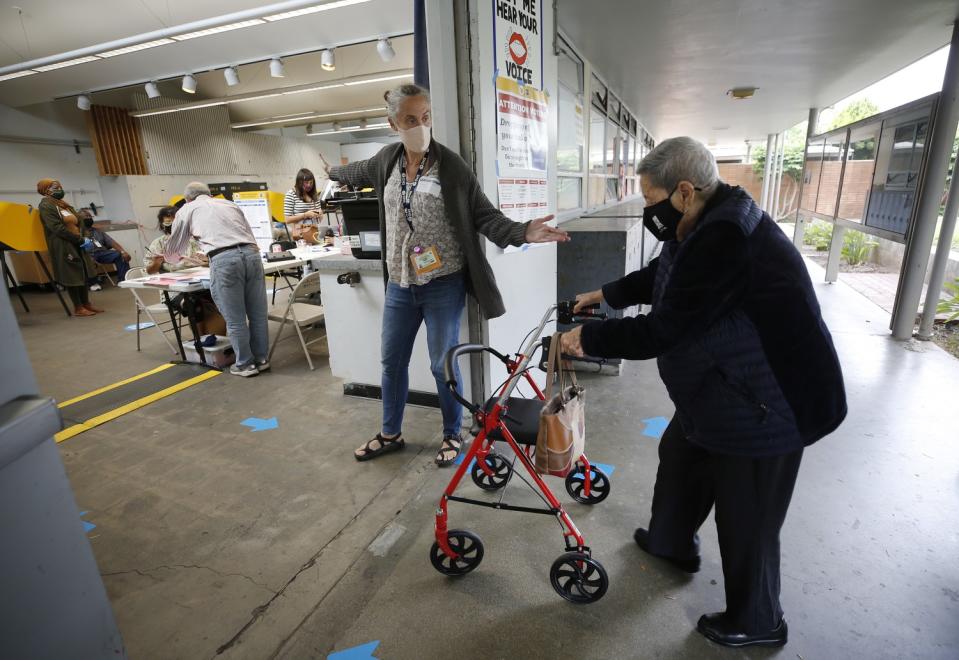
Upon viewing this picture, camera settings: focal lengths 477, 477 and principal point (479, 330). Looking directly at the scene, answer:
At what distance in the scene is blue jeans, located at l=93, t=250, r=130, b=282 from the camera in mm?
8507

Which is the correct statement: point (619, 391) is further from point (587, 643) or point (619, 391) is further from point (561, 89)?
point (561, 89)

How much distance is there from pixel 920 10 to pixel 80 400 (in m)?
7.06

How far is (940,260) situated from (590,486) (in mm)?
4082

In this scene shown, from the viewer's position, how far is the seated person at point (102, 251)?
830 cm

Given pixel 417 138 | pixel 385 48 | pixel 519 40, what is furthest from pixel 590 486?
pixel 385 48

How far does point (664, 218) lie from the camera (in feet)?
4.62

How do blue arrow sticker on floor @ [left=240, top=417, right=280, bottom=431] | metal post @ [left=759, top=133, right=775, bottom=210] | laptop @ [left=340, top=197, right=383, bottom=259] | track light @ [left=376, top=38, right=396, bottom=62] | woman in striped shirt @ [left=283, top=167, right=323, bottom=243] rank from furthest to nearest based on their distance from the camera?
metal post @ [left=759, top=133, right=775, bottom=210], track light @ [left=376, top=38, right=396, bottom=62], woman in striped shirt @ [left=283, top=167, right=323, bottom=243], blue arrow sticker on floor @ [left=240, top=417, right=280, bottom=431], laptop @ [left=340, top=197, right=383, bottom=259]

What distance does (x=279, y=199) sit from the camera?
259 inches

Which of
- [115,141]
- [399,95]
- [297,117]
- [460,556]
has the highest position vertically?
[297,117]

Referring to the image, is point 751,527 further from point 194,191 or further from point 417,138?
point 194,191

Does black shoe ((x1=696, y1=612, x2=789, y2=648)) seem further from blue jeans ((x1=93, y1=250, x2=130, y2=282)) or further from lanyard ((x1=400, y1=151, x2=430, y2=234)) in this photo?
blue jeans ((x1=93, y1=250, x2=130, y2=282))

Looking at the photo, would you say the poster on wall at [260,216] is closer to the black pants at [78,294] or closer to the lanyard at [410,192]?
the black pants at [78,294]

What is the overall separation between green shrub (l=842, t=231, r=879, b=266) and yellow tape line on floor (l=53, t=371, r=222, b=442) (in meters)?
9.45

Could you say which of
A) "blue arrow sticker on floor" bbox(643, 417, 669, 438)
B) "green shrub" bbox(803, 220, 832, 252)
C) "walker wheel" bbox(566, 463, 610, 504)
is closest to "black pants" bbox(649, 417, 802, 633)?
"walker wheel" bbox(566, 463, 610, 504)
